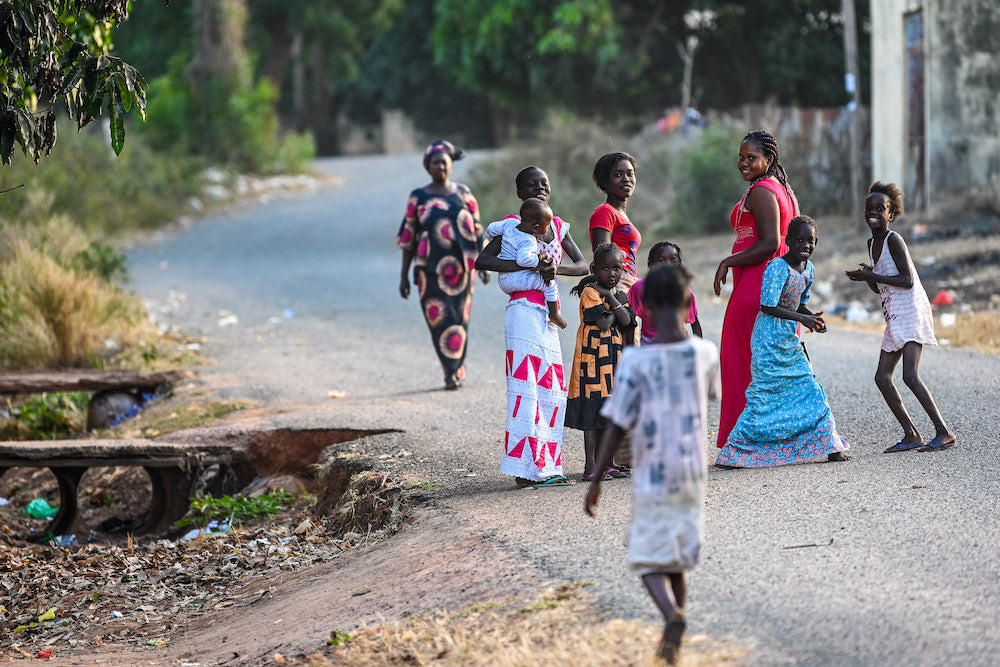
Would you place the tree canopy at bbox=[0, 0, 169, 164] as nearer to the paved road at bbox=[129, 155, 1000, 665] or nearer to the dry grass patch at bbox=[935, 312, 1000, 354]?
the paved road at bbox=[129, 155, 1000, 665]

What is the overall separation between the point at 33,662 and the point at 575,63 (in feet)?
68.0

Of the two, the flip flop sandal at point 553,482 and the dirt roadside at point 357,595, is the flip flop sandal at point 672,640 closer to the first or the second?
the dirt roadside at point 357,595

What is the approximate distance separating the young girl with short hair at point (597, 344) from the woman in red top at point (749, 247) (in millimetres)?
548

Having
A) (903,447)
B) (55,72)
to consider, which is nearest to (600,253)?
(903,447)

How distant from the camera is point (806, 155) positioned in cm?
1992

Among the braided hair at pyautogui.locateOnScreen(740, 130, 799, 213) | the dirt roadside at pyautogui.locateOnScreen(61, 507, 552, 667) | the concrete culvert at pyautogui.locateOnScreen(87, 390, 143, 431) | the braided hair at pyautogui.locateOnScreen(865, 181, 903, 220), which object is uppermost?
the braided hair at pyautogui.locateOnScreen(740, 130, 799, 213)

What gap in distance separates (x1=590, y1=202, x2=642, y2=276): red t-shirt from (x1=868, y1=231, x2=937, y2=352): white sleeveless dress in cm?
131

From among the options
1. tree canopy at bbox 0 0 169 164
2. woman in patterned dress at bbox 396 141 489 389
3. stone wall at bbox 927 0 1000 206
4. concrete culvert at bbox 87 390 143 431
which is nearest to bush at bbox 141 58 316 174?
stone wall at bbox 927 0 1000 206

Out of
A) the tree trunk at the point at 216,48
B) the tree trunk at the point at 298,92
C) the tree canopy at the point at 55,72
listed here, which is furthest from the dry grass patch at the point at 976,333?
the tree trunk at the point at 298,92

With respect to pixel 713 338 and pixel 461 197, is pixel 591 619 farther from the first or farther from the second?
pixel 713 338

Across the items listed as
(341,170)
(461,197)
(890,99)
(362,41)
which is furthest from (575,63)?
(362,41)

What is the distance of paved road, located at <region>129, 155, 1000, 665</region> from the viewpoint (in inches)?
165

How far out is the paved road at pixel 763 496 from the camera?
420 centimetres

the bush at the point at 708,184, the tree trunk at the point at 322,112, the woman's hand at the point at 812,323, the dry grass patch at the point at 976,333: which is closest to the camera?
the woman's hand at the point at 812,323
